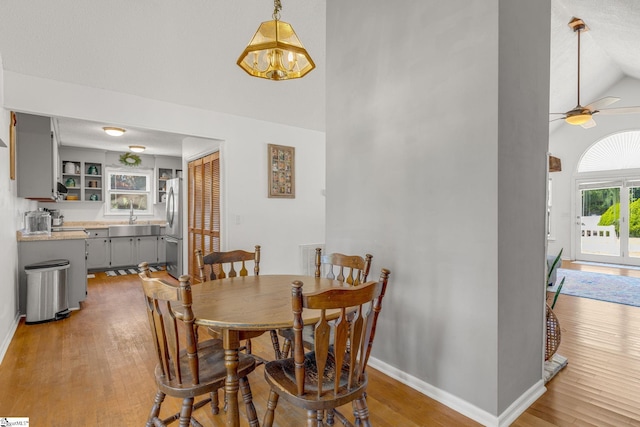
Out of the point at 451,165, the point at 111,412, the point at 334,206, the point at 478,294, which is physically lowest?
the point at 111,412

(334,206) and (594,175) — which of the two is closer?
(334,206)

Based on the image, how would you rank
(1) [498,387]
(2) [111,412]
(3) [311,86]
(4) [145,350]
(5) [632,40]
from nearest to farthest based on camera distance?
(1) [498,387] < (2) [111,412] < (4) [145,350] < (3) [311,86] < (5) [632,40]

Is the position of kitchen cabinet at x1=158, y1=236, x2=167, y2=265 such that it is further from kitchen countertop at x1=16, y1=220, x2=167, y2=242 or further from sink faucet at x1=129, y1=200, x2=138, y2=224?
sink faucet at x1=129, y1=200, x2=138, y2=224

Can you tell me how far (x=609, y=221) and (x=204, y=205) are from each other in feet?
27.8

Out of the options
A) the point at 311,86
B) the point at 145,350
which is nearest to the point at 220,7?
the point at 311,86

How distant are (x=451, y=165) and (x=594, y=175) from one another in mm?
7583

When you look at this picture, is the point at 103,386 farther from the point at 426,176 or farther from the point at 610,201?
the point at 610,201

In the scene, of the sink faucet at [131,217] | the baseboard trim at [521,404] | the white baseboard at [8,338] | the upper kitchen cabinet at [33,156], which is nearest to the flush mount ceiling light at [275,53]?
the baseboard trim at [521,404]

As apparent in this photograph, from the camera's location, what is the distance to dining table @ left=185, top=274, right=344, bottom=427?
4.57ft

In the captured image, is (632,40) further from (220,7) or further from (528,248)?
(220,7)

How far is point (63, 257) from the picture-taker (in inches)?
150

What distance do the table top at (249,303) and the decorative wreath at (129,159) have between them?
18.8 feet

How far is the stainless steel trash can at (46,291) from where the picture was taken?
3.43 m

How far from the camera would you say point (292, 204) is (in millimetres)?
4844
